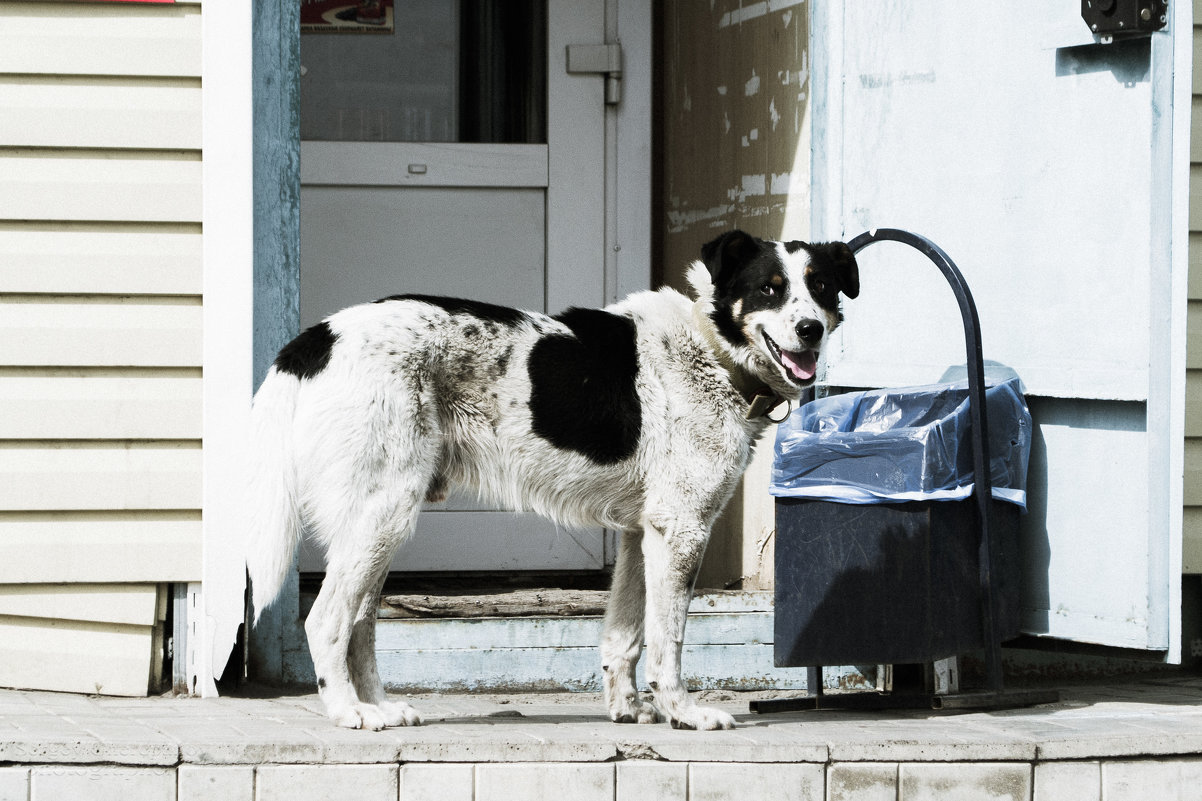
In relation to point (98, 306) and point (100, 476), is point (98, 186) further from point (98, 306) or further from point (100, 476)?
point (100, 476)

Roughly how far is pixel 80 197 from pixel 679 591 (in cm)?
235

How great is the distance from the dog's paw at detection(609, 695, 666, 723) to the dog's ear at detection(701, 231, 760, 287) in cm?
127

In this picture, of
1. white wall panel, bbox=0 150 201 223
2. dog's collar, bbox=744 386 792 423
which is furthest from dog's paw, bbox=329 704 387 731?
white wall panel, bbox=0 150 201 223

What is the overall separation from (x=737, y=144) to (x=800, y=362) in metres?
2.11

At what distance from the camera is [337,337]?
3756 mm

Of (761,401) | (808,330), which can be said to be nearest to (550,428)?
(761,401)

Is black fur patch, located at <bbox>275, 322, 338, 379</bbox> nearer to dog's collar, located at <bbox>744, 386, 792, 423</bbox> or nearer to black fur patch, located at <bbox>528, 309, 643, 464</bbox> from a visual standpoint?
black fur patch, located at <bbox>528, 309, 643, 464</bbox>

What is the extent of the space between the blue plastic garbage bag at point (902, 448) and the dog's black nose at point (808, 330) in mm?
474

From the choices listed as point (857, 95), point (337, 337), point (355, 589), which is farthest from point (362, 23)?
point (355, 589)

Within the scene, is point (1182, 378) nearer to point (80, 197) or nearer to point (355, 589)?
point (355, 589)

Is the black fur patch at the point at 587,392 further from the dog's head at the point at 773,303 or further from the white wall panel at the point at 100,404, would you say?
the white wall panel at the point at 100,404

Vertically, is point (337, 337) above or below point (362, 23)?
below

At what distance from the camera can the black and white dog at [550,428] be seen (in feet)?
12.3

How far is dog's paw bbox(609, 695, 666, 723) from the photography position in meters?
4.07
